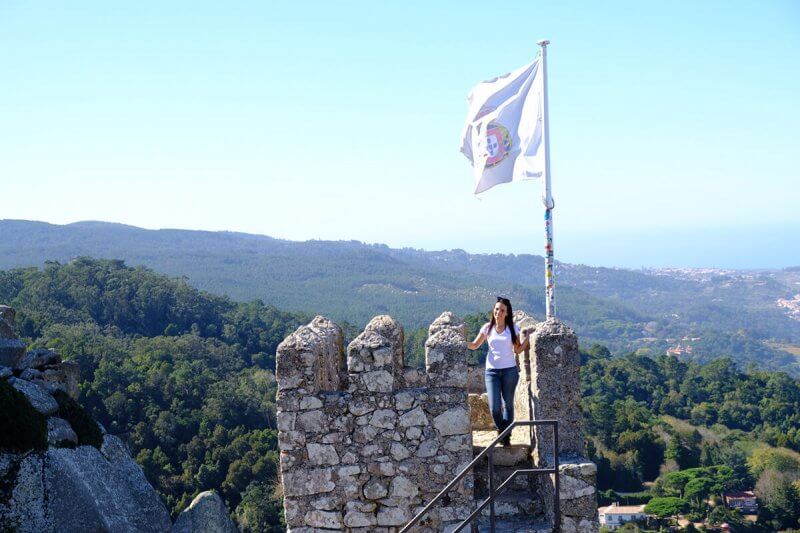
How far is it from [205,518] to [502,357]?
3.41m

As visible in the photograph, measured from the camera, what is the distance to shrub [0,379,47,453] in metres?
6.68

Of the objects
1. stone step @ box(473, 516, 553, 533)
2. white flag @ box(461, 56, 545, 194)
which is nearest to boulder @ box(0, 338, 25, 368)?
stone step @ box(473, 516, 553, 533)

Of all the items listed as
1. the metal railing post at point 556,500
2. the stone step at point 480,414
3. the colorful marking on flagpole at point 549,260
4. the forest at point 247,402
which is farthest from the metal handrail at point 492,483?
the forest at point 247,402

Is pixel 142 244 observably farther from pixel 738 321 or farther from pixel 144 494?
pixel 144 494

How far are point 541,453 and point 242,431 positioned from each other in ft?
106

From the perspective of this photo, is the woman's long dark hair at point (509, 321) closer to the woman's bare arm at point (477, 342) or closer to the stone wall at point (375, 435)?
the woman's bare arm at point (477, 342)

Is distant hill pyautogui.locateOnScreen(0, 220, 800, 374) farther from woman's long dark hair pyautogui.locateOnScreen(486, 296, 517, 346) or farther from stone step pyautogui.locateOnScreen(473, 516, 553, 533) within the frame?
stone step pyautogui.locateOnScreen(473, 516, 553, 533)

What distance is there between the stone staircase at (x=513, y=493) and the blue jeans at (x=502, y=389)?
0.28 meters

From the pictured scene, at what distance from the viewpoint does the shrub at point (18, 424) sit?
6680 mm

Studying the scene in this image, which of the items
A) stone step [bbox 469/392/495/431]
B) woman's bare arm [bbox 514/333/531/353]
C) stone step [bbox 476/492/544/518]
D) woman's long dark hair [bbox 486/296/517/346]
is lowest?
stone step [bbox 476/492/544/518]

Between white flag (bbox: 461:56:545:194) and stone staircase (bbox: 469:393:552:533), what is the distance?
3569 millimetres

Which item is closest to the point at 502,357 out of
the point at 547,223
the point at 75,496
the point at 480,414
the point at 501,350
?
the point at 501,350

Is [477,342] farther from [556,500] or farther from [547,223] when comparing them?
[547,223]

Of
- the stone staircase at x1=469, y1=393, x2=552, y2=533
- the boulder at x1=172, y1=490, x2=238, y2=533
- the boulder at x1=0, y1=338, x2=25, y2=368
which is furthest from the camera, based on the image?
the boulder at x1=0, y1=338, x2=25, y2=368
